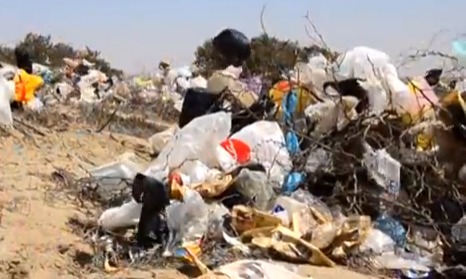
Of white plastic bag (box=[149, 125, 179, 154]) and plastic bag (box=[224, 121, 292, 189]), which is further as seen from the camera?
white plastic bag (box=[149, 125, 179, 154])

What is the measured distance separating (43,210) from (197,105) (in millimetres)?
1743

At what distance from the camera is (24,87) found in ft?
23.4

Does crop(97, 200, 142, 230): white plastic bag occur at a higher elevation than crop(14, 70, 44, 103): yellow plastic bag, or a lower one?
lower

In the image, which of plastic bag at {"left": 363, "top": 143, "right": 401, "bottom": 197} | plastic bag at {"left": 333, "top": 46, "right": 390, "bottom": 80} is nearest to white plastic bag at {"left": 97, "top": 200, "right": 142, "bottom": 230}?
plastic bag at {"left": 363, "top": 143, "right": 401, "bottom": 197}

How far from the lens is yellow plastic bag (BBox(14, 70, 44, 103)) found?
6995 mm

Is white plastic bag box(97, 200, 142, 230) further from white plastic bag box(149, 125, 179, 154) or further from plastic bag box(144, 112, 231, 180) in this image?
white plastic bag box(149, 125, 179, 154)

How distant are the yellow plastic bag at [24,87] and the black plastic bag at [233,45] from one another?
59.8 inches

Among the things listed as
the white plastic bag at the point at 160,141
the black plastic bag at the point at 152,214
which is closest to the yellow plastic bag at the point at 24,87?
the white plastic bag at the point at 160,141

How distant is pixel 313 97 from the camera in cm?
550

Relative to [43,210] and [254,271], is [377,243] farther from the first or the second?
[43,210]

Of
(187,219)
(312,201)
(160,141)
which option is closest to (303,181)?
(312,201)

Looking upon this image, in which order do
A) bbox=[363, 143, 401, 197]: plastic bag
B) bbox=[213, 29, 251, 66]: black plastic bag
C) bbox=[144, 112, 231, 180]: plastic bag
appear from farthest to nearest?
bbox=[213, 29, 251, 66]: black plastic bag
bbox=[144, 112, 231, 180]: plastic bag
bbox=[363, 143, 401, 197]: plastic bag

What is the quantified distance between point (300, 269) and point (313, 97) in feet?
6.09

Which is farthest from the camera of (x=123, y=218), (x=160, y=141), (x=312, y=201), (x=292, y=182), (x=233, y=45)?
(x=233, y=45)
